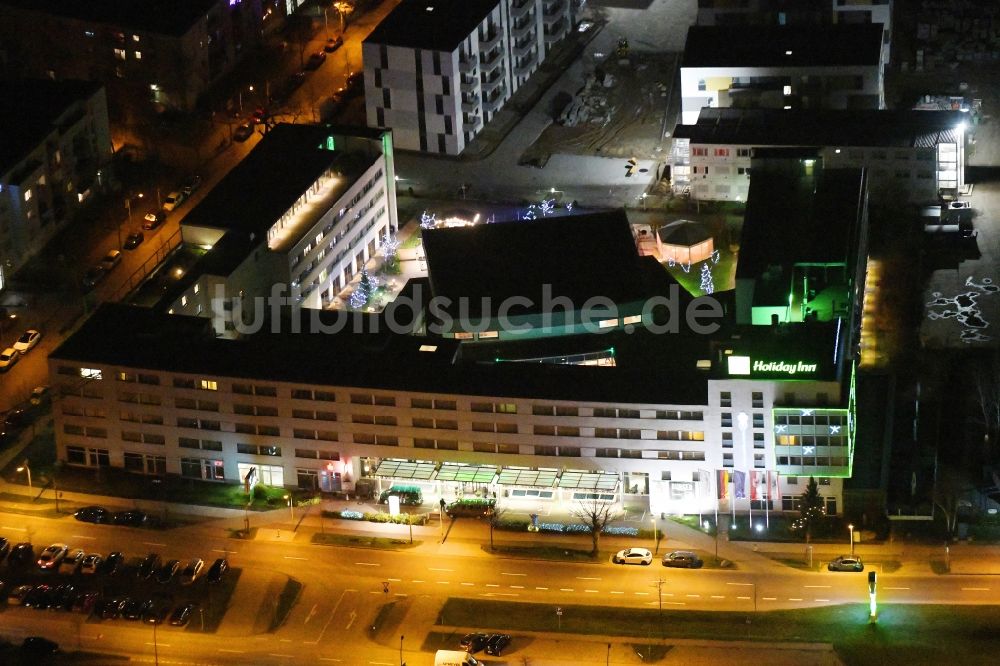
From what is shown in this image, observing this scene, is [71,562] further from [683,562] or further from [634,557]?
[683,562]

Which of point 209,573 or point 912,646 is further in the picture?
point 209,573

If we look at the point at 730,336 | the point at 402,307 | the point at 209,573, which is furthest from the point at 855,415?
the point at 209,573

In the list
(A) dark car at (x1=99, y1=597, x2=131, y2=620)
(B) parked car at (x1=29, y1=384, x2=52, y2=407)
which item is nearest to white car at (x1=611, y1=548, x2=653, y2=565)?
(A) dark car at (x1=99, y1=597, x2=131, y2=620)

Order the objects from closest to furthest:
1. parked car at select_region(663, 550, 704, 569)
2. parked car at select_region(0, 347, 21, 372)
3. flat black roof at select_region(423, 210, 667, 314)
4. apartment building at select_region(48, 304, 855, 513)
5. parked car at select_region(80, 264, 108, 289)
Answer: parked car at select_region(663, 550, 704, 569)
apartment building at select_region(48, 304, 855, 513)
flat black roof at select_region(423, 210, 667, 314)
parked car at select_region(0, 347, 21, 372)
parked car at select_region(80, 264, 108, 289)

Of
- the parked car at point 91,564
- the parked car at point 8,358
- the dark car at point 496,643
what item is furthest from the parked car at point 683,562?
the parked car at point 8,358

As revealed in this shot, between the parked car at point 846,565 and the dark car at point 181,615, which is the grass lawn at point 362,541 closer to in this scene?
the dark car at point 181,615

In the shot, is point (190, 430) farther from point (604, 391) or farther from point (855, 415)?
point (855, 415)

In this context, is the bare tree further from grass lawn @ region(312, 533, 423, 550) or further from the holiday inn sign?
the holiday inn sign

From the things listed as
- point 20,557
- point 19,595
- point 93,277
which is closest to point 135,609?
point 19,595
